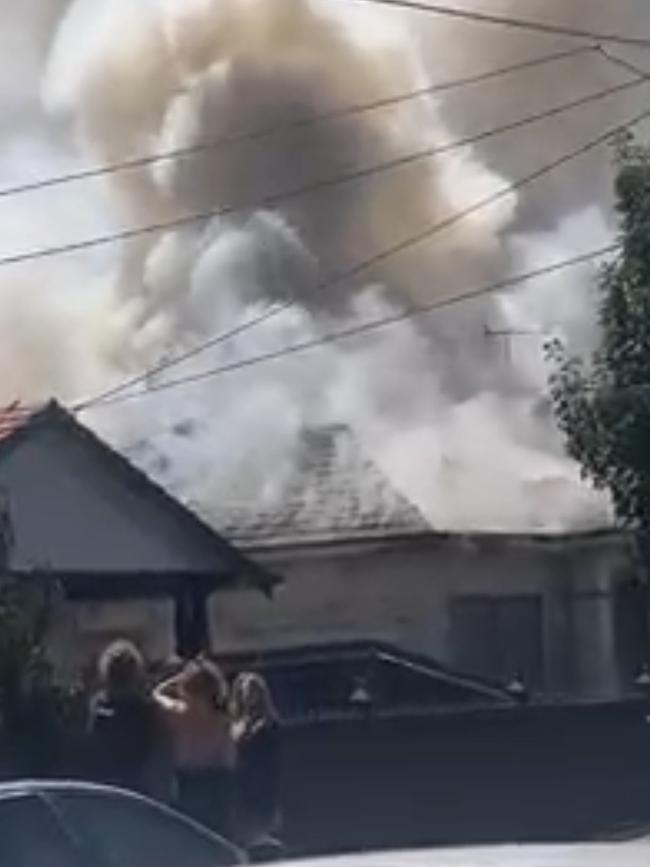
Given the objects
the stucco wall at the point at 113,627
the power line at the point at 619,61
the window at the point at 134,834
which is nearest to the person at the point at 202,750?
the window at the point at 134,834

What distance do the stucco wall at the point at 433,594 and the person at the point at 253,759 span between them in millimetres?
17530

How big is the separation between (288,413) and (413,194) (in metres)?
2.89

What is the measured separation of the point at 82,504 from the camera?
22.0 meters

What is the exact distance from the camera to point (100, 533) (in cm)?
2189

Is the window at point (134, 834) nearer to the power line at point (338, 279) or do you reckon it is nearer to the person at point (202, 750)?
the person at point (202, 750)

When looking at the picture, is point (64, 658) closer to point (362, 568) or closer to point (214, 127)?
point (362, 568)

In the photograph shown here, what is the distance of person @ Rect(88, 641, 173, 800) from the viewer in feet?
39.8

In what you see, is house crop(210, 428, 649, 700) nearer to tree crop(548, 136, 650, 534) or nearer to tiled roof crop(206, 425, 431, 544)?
tiled roof crop(206, 425, 431, 544)

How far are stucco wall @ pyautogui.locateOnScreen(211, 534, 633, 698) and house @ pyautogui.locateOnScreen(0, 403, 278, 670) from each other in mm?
7803

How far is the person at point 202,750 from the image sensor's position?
489 inches

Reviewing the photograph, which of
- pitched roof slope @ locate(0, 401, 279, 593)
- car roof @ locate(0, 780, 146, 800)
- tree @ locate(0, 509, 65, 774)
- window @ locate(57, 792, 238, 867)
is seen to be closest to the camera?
window @ locate(57, 792, 238, 867)

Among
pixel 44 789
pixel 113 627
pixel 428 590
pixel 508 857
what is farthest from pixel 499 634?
pixel 508 857

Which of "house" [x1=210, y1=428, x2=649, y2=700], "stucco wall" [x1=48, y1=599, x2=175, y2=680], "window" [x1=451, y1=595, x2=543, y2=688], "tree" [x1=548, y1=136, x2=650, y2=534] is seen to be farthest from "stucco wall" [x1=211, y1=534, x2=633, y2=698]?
"tree" [x1=548, y1=136, x2=650, y2=534]

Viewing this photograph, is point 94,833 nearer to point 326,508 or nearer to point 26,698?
point 26,698
